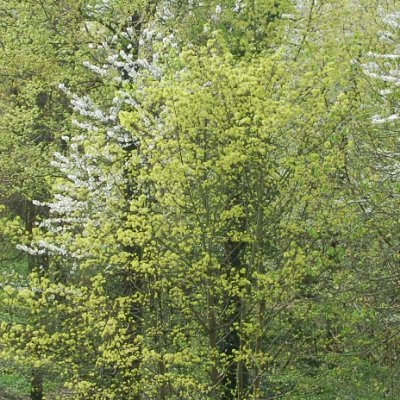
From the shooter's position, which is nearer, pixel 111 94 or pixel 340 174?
pixel 340 174

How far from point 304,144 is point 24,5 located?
275 inches

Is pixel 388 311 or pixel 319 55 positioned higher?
pixel 319 55

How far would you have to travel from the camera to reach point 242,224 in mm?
9695

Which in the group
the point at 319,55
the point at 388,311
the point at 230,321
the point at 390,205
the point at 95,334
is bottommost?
the point at 95,334

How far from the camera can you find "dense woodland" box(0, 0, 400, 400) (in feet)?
28.0

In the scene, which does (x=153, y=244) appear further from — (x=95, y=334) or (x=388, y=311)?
(x=388, y=311)

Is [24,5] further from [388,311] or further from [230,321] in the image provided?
[388,311]

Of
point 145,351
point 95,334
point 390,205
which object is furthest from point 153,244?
Result: point 390,205

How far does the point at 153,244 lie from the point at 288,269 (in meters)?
1.81

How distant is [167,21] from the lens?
1234 cm

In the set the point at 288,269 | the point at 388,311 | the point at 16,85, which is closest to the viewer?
the point at 388,311

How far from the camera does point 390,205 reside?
27.1ft

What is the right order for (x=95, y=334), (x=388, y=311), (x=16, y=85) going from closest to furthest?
(x=388, y=311)
(x=95, y=334)
(x=16, y=85)

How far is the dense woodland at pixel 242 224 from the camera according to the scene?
8.54 metres
